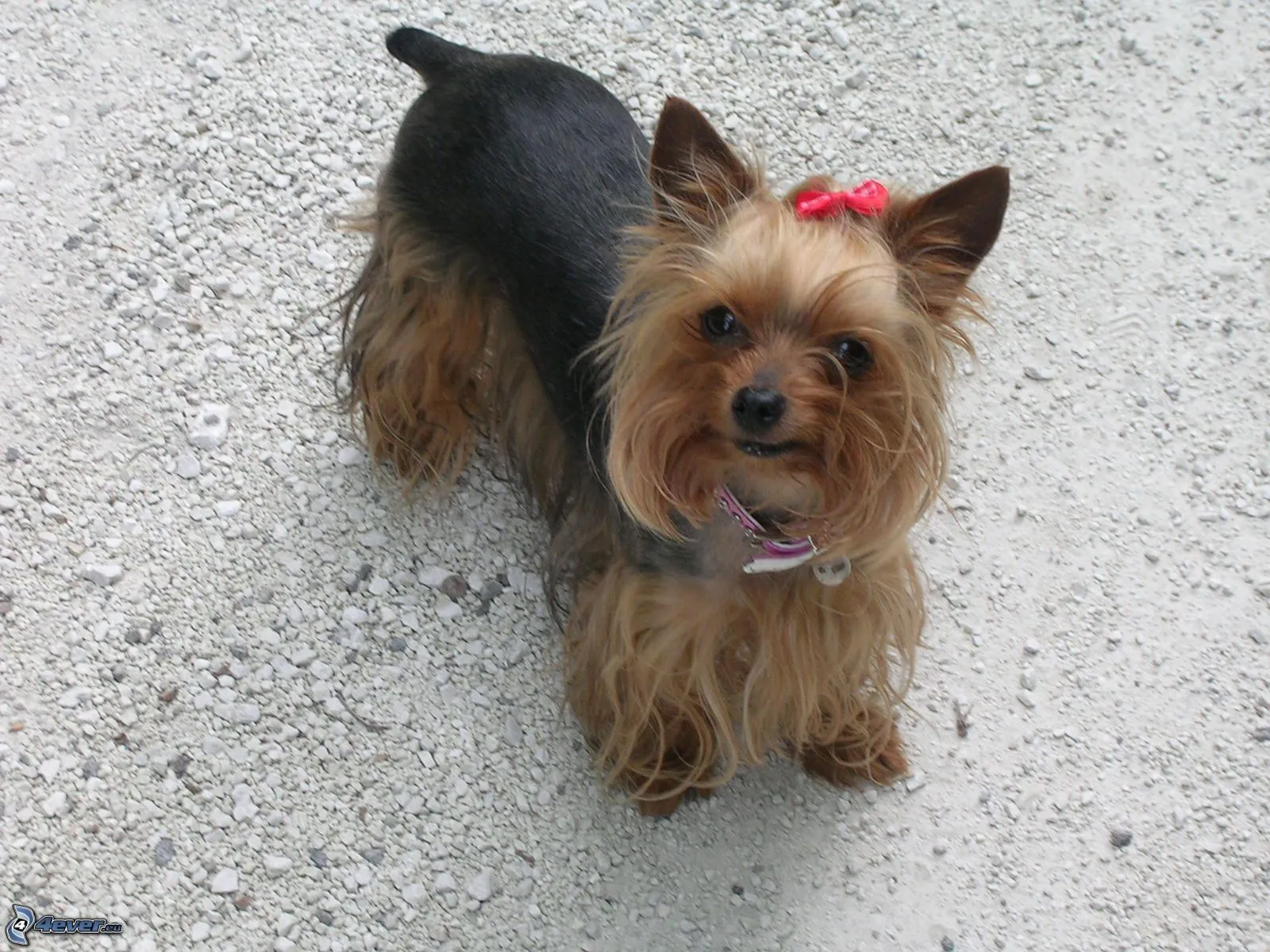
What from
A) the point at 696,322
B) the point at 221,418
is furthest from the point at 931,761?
the point at 221,418

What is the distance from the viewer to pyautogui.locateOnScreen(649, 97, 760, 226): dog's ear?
81.9 inches

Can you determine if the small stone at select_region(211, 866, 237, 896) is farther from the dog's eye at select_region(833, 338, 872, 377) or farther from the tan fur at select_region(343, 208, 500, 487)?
the dog's eye at select_region(833, 338, 872, 377)

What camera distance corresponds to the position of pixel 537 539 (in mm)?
3475

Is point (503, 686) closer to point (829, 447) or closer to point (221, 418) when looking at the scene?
point (221, 418)

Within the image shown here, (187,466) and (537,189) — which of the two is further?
(187,466)

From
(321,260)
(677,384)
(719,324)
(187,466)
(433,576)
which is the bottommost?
(187,466)

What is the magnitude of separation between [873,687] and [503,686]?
0.99 metres

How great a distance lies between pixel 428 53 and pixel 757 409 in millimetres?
1655

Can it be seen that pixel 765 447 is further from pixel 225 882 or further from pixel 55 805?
pixel 55 805

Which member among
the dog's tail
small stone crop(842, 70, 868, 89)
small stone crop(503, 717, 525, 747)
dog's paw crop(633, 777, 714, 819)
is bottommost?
small stone crop(503, 717, 525, 747)

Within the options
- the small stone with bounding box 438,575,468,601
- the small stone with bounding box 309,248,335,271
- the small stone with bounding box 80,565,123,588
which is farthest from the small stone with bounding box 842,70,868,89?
the small stone with bounding box 80,565,123,588

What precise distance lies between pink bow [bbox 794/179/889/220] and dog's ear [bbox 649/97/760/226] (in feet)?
0.40

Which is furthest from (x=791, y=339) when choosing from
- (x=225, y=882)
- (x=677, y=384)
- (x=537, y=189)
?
(x=225, y=882)

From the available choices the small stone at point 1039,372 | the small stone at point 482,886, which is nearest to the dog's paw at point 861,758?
the small stone at point 482,886
